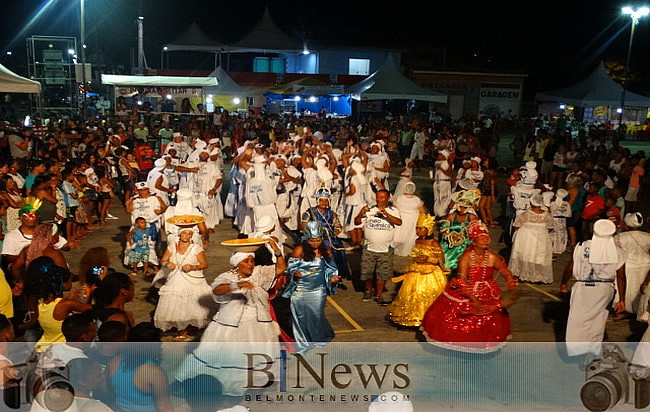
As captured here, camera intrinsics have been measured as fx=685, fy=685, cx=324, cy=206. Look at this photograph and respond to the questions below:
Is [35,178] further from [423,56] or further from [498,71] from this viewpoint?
[423,56]

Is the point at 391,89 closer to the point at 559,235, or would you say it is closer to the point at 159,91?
the point at 159,91

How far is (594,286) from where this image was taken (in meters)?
7.23

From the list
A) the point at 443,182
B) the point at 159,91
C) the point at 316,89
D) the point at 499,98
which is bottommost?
the point at 443,182

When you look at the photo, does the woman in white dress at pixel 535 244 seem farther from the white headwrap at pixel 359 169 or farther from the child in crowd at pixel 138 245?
the child in crowd at pixel 138 245

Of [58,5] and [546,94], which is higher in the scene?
[58,5]

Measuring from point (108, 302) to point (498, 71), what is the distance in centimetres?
4309

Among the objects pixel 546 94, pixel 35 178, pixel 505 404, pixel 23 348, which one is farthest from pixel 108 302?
pixel 546 94

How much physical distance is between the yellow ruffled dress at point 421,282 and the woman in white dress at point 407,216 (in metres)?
2.84

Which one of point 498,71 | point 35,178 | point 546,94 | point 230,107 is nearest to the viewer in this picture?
point 35,178

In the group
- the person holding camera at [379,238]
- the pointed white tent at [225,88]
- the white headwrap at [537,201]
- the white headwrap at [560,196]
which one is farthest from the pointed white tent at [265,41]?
the person holding camera at [379,238]

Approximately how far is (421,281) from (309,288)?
168 cm

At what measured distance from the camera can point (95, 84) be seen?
184 ft

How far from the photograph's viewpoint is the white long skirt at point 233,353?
5863mm

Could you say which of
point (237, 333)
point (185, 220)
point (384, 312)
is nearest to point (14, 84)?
point (185, 220)
